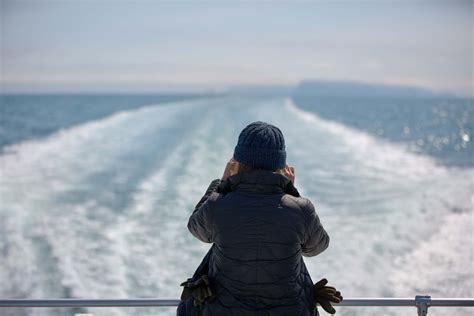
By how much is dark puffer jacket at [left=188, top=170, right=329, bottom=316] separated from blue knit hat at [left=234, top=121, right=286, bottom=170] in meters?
0.03

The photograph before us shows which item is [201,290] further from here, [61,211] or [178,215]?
[61,211]

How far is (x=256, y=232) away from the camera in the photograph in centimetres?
142

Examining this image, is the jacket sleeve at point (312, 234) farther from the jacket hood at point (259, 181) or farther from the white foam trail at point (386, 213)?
the white foam trail at point (386, 213)

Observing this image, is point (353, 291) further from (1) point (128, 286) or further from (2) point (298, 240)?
(2) point (298, 240)

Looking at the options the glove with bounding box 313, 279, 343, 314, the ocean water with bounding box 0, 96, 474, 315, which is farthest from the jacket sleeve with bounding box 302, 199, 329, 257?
the ocean water with bounding box 0, 96, 474, 315

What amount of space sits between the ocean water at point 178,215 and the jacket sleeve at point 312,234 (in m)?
3.16

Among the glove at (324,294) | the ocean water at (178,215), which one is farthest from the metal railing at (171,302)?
the ocean water at (178,215)

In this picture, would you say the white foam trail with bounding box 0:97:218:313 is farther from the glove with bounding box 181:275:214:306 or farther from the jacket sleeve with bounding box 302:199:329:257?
the jacket sleeve with bounding box 302:199:329:257

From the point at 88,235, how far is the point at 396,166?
7648 mm

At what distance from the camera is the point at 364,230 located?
756cm

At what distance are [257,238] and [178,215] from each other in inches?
272

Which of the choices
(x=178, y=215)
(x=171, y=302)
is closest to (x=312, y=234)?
(x=171, y=302)

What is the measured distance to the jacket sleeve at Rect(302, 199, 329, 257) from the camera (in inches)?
57.6

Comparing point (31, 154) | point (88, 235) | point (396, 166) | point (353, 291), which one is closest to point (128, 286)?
point (88, 235)
